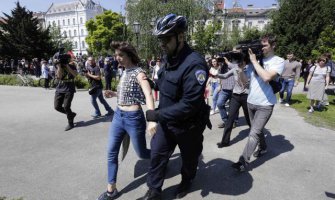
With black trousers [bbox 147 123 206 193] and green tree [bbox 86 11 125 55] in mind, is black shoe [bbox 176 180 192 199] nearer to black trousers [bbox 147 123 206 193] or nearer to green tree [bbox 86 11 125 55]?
black trousers [bbox 147 123 206 193]

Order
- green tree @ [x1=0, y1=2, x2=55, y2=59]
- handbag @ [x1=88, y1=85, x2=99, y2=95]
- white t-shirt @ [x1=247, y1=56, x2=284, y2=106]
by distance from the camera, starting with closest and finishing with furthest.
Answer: white t-shirt @ [x1=247, y1=56, x2=284, y2=106]
handbag @ [x1=88, y1=85, x2=99, y2=95]
green tree @ [x1=0, y1=2, x2=55, y2=59]

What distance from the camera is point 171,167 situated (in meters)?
4.30

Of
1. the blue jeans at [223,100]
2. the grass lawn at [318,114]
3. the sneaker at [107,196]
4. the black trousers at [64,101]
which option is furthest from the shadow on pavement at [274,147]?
the black trousers at [64,101]

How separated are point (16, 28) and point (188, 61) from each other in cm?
3244

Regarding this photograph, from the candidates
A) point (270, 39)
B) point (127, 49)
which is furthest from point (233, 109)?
point (127, 49)

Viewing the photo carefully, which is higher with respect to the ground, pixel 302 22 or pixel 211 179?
pixel 302 22

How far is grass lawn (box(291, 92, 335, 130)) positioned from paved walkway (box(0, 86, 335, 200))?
55 cm

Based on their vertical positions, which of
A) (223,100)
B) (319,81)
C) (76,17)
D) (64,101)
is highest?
(76,17)

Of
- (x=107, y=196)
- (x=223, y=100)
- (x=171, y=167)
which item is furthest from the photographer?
(x=223, y=100)

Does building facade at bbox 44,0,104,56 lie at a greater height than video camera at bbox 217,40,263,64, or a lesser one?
greater

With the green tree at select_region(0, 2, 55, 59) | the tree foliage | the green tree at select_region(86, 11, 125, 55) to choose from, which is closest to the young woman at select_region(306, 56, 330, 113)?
the tree foliage

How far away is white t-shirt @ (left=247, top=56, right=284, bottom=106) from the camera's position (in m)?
3.74

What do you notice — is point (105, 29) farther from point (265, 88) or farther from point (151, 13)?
point (265, 88)

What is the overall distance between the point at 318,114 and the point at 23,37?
96.4 ft
